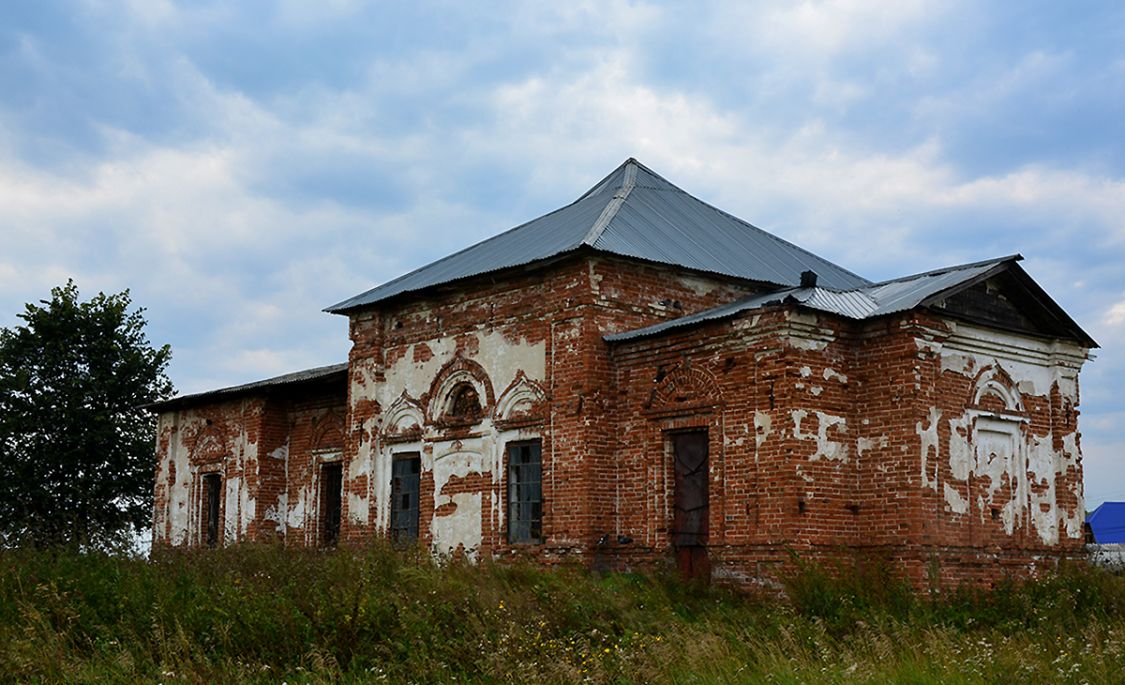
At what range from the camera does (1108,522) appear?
27.8 metres

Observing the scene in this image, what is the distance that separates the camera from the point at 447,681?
9438 millimetres

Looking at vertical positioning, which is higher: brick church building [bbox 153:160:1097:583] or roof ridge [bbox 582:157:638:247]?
roof ridge [bbox 582:157:638:247]

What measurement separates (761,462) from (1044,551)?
13.1 feet

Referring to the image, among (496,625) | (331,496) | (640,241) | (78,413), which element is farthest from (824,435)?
(78,413)

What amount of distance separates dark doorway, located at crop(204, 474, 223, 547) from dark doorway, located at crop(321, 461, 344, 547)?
2.64 m

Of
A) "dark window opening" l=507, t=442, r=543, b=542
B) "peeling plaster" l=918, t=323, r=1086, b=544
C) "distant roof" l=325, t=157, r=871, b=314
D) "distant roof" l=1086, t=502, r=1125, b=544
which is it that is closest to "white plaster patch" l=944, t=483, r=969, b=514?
"peeling plaster" l=918, t=323, r=1086, b=544

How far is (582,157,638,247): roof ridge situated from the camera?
626 inches

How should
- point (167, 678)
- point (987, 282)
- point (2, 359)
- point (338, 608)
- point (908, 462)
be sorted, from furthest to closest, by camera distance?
point (2, 359) → point (987, 282) → point (908, 462) → point (338, 608) → point (167, 678)

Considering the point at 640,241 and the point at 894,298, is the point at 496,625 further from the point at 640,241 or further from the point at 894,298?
the point at 640,241

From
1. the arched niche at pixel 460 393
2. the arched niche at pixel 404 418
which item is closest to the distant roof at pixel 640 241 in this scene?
the arched niche at pixel 460 393

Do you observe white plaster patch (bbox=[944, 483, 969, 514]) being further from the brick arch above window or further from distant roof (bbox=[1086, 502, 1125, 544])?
distant roof (bbox=[1086, 502, 1125, 544])

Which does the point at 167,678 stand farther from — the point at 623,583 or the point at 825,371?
the point at 825,371

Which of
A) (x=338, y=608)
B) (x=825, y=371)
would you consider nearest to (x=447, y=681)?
(x=338, y=608)

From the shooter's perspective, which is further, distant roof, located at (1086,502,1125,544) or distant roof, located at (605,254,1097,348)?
distant roof, located at (1086,502,1125,544)
